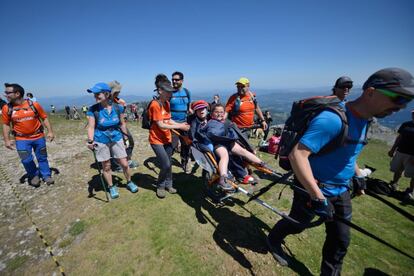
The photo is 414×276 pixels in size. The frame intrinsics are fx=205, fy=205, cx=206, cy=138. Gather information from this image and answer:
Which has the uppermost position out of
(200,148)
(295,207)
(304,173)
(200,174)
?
(304,173)

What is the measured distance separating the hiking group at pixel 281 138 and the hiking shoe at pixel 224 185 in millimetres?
22

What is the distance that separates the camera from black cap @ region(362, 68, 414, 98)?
2203 millimetres

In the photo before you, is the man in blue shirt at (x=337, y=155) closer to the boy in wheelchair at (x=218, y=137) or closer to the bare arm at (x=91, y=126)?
the boy in wheelchair at (x=218, y=137)

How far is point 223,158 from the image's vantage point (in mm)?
5301

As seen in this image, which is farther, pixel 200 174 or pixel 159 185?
pixel 200 174

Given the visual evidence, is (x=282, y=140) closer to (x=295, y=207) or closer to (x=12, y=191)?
(x=295, y=207)

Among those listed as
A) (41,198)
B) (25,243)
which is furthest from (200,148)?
(41,198)

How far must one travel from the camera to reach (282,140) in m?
3.61

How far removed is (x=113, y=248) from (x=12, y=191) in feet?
17.2

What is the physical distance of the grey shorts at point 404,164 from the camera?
6520 mm

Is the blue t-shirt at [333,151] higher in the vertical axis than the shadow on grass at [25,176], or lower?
higher

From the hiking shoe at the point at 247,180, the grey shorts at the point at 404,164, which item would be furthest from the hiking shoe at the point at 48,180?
the grey shorts at the point at 404,164

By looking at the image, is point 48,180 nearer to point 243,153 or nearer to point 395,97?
point 243,153

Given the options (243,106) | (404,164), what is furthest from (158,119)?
(404,164)
